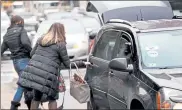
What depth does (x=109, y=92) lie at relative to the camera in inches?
307

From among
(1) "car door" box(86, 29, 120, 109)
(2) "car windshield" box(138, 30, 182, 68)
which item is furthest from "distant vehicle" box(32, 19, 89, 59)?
(2) "car windshield" box(138, 30, 182, 68)

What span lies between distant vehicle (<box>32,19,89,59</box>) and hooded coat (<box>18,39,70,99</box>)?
8.75 m

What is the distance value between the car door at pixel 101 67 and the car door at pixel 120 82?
227 millimetres

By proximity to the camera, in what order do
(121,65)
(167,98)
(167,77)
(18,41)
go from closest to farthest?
(167,98)
(167,77)
(121,65)
(18,41)

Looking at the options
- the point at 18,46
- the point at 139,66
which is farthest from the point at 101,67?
the point at 18,46

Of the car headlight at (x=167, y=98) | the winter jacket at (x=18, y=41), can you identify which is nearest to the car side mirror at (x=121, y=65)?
the car headlight at (x=167, y=98)

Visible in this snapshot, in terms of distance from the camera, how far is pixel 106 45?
836 centimetres

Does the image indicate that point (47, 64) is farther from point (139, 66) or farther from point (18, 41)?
point (139, 66)

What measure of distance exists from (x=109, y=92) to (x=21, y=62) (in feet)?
7.97

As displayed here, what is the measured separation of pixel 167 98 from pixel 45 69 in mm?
2767

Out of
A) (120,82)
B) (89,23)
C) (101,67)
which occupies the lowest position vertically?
(89,23)

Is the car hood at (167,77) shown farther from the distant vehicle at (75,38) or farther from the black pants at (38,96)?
the distant vehicle at (75,38)

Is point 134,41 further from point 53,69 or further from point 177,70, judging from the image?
point 53,69

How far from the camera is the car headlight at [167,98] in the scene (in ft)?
18.6
